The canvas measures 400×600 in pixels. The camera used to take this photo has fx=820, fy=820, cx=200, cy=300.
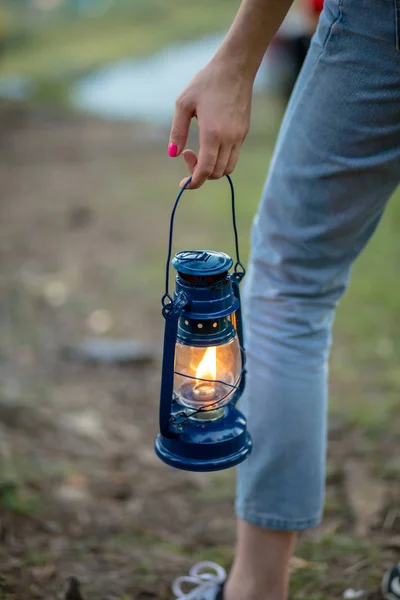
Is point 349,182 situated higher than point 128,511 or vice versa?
point 349,182

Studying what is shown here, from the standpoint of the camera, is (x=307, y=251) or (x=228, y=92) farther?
(x=307, y=251)

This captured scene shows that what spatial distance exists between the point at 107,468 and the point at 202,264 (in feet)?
4.42

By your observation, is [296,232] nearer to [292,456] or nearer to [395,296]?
[292,456]

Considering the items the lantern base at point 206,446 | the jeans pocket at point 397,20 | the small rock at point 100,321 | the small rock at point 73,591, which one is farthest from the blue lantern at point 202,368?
the small rock at point 100,321

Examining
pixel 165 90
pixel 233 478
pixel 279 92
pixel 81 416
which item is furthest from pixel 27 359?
pixel 165 90

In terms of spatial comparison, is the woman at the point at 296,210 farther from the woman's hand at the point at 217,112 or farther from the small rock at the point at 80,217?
the small rock at the point at 80,217

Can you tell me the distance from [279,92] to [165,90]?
6.73 ft

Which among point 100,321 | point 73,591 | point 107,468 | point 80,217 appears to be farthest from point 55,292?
point 73,591

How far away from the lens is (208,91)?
1.47 m

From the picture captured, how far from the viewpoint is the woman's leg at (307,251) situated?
1.46 m

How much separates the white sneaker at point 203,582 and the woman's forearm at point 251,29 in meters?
1.11

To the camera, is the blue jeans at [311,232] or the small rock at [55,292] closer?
the blue jeans at [311,232]

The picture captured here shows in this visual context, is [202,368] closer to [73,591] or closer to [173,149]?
[173,149]

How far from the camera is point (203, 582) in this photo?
1888mm
